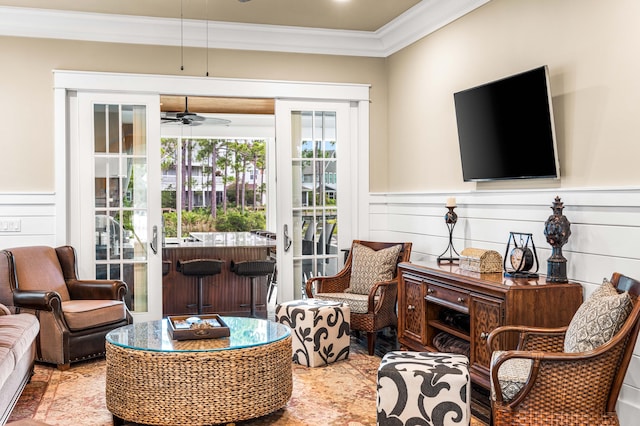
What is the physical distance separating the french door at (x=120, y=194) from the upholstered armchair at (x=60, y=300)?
15.3 inches

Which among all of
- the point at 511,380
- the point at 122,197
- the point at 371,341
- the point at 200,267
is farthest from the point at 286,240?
the point at 511,380

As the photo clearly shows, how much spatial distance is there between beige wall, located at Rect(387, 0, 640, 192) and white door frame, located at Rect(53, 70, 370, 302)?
0.55 meters

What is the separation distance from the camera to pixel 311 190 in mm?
6066

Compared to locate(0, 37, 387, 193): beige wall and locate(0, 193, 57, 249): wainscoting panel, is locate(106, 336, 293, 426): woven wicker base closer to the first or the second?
locate(0, 193, 57, 249): wainscoting panel

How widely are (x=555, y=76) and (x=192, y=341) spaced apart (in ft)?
8.73

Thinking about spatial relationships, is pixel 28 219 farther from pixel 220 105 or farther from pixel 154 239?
pixel 220 105

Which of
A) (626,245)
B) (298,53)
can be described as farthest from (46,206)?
(626,245)

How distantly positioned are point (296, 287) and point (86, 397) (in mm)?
2451

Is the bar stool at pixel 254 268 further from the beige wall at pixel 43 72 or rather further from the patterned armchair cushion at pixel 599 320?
the patterned armchair cushion at pixel 599 320

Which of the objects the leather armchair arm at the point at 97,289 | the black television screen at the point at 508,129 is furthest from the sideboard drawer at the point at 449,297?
the leather armchair arm at the point at 97,289

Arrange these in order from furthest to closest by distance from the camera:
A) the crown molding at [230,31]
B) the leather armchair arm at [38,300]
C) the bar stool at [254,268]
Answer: the bar stool at [254,268]
the crown molding at [230,31]
the leather armchair arm at [38,300]

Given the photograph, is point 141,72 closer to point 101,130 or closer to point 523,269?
point 101,130

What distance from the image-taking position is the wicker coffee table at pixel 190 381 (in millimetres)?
3309

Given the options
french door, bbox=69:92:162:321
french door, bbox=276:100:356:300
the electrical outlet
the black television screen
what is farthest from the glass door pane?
the black television screen
